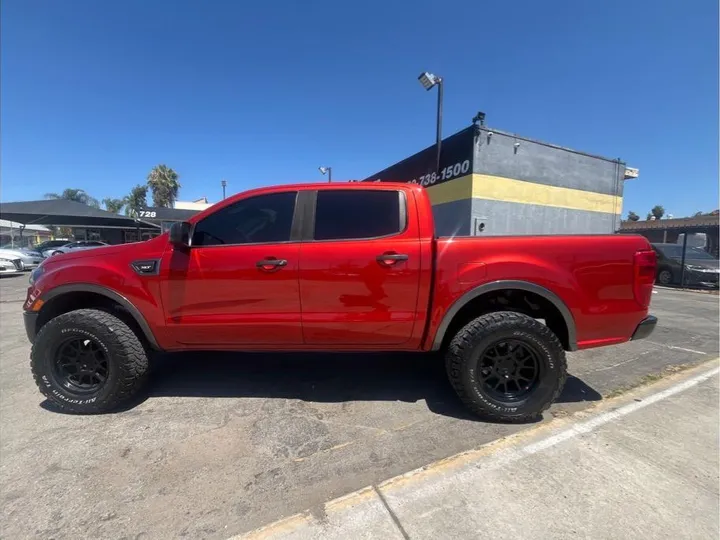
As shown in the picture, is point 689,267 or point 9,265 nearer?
point 689,267

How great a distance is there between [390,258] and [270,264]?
96 cm

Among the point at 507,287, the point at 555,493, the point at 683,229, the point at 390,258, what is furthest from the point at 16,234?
the point at 683,229

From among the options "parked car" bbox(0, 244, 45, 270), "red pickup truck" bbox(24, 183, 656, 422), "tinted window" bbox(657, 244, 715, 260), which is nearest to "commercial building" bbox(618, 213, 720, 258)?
"tinted window" bbox(657, 244, 715, 260)

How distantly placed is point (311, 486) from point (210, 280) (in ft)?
5.61

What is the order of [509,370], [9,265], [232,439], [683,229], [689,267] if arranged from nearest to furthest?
[232,439], [509,370], [689,267], [9,265], [683,229]

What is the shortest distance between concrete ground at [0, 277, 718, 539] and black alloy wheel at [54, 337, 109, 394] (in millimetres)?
258

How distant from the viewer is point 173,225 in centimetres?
289

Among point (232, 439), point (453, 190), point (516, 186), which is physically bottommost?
point (232, 439)

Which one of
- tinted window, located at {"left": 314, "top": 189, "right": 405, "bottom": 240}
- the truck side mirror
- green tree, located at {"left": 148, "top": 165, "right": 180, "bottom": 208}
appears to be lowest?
the truck side mirror

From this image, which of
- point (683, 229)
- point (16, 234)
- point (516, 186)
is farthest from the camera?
point (683, 229)

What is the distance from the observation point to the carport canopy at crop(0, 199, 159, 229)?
25078 mm

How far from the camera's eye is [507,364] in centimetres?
297

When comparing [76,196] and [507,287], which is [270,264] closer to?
[507,287]

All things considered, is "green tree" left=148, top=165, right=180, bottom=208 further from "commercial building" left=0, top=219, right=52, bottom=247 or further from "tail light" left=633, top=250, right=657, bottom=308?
"tail light" left=633, top=250, right=657, bottom=308
